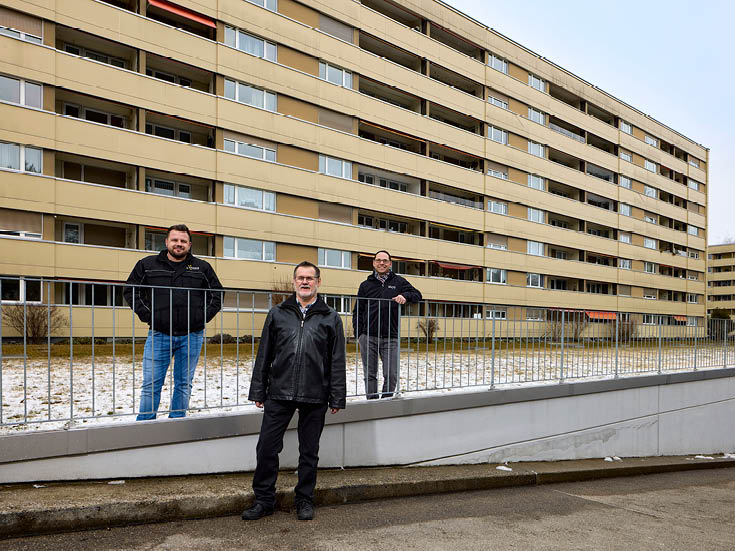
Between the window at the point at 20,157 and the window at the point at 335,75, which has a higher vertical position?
the window at the point at 335,75

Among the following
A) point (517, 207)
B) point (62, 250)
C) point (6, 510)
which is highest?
point (517, 207)

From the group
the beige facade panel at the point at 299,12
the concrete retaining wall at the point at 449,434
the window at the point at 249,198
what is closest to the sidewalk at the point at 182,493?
the concrete retaining wall at the point at 449,434

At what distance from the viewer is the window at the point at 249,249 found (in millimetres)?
25703

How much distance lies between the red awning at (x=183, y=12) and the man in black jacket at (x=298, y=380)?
23.8m

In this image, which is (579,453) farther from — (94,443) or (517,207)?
(517,207)

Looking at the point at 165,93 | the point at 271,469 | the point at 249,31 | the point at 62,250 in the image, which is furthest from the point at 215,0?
the point at 271,469

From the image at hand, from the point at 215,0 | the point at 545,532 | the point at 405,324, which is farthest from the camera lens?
the point at 215,0

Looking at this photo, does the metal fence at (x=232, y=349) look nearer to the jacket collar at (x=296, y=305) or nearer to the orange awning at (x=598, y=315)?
the orange awning at (x=598, y=315)

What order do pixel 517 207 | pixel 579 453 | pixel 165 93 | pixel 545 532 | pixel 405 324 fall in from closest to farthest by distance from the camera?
pixel 545 532 → pixel 405 324 → pixel 579 453 → pixel 165 93 → pixel 517 207

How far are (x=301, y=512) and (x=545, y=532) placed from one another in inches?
76.7

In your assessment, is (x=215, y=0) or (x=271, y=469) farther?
(x=215, y=0)

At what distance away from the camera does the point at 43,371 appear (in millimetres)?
4559

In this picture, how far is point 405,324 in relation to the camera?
20.9 feet

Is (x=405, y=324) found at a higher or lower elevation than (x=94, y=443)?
higher
